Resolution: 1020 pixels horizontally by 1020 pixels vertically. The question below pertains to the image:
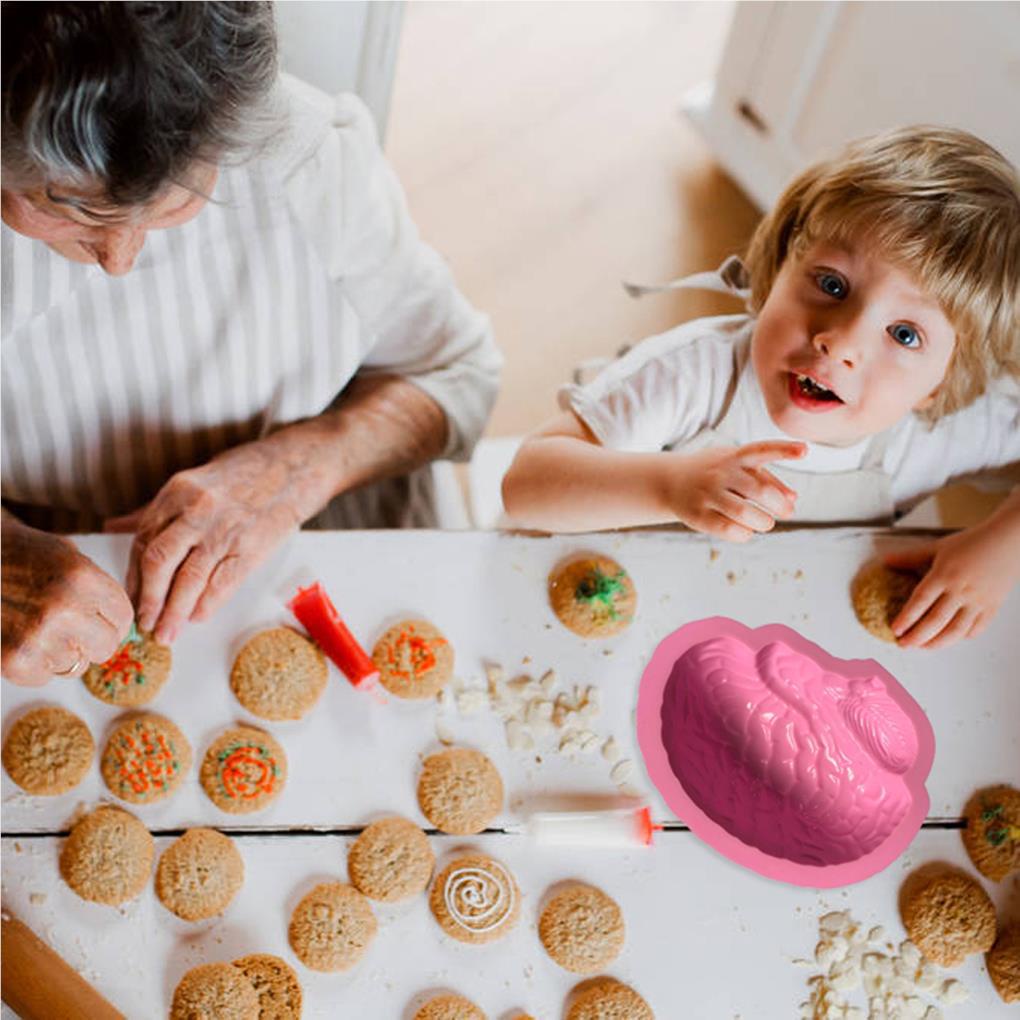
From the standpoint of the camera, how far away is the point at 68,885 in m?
0.81

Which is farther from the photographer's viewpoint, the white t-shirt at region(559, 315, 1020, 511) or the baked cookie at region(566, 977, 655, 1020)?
the white t-shirt at region(559, 315, 1020, 511)

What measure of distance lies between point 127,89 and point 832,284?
541 millimetres

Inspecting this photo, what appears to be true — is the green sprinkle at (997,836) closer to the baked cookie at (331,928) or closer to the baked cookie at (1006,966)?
the baked cookie at (1006,966)

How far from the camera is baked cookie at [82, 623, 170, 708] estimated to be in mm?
868

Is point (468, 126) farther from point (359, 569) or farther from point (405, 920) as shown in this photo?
point (405, 920)

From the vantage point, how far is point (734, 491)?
822 mm

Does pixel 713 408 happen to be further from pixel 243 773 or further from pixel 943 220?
pixel 243 773

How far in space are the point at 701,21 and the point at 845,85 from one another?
728 millimetres

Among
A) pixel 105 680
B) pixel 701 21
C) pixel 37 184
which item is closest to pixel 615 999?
pixel 105 680

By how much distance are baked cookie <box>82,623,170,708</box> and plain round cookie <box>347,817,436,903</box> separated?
0.66 ft

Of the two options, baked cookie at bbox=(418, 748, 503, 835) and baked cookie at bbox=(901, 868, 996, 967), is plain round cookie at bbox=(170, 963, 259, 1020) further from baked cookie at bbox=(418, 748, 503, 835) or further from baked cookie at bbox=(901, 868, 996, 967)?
baked cookie at bbox=(901, 868, 996, 967)

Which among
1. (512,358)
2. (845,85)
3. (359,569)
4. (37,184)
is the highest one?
(37,184)

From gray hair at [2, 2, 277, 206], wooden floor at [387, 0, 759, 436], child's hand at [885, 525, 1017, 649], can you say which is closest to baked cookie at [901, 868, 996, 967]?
child's hand at [885, 525, 1017, 649]

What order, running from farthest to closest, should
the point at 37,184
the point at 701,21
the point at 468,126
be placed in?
the point at 701,21
the point at 468,126
the point at 37,184
